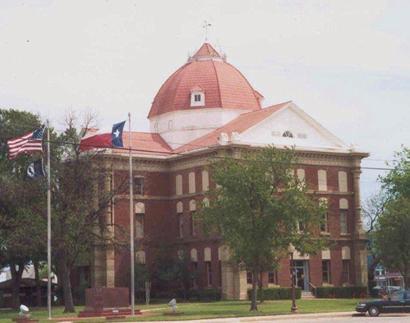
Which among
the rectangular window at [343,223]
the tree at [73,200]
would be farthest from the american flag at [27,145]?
the rectangular window at [343,223]

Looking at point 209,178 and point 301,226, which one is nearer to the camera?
point 301,226

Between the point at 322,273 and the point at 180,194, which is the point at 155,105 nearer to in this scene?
the point at 180,194

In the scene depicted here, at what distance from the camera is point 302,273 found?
8131 centimetres

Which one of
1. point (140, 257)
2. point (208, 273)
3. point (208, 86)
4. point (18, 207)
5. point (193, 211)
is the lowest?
point (208, 273)

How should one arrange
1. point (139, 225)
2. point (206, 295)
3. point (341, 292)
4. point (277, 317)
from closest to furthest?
1. point (277, 317)
2. point (206, 295)
3. point (341, 292)
4. point (139, 225)

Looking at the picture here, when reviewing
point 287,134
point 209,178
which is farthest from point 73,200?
point 287,134

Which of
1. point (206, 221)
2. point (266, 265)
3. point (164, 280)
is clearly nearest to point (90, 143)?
point (206, 221)

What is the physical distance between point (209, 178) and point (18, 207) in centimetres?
1763

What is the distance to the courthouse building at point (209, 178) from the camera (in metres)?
80.1

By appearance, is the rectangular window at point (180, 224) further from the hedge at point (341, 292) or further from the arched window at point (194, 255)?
the hedge at point (341, 292)

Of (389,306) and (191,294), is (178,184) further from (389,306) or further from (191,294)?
(389,306)

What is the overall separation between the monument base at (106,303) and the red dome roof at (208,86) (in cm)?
3266

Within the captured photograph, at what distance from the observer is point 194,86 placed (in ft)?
286

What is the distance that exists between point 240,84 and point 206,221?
3215 cm
